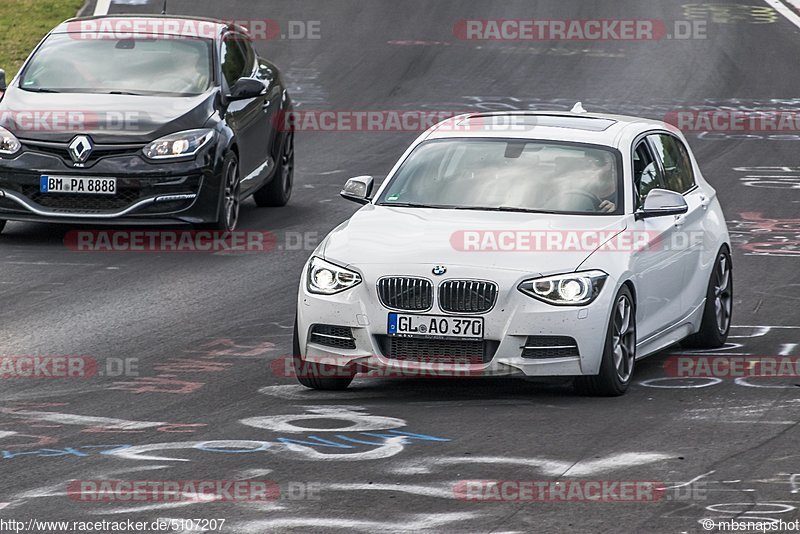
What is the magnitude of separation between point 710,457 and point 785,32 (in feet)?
81.3

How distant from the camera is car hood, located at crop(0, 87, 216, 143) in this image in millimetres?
15414

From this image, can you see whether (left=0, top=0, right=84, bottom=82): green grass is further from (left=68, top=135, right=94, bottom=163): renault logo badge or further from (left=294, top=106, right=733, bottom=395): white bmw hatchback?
(left=294, top=106, right=733, bottom=395): white bmw hatchback

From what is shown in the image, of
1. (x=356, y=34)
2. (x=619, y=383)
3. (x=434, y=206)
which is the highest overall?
(x=434, y=206)

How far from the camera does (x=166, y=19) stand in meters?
17.3

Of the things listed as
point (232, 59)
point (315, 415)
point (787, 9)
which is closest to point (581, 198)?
point (315, 415)

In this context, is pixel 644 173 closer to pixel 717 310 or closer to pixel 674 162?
pixel 674 162

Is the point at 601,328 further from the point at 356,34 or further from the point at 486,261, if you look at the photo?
the point at 356,34

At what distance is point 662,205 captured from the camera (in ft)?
35.2

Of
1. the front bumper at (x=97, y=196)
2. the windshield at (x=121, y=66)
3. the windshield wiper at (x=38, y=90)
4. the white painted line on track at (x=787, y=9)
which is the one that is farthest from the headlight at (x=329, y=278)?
the white painted line on track at (x=787, y=9)

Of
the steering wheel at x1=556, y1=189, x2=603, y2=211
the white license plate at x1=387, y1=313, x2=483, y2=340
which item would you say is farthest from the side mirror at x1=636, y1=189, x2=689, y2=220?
the white license plate at x1=387, y1=313, x2=483, y2=340

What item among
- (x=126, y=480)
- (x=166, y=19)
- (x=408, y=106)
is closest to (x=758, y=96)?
(x=408, y=106)

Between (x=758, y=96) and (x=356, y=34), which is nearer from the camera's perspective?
(x=758, y=96)

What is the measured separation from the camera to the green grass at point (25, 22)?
2858 centimetres

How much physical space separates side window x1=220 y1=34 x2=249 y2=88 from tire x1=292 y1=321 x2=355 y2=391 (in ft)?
23.2
